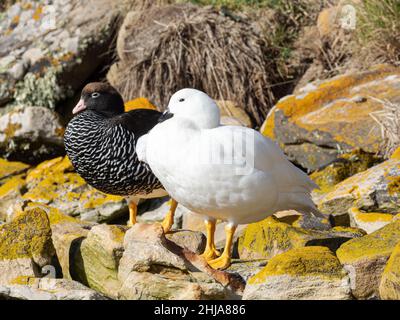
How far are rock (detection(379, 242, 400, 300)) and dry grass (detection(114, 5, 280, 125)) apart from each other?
5.39 metres

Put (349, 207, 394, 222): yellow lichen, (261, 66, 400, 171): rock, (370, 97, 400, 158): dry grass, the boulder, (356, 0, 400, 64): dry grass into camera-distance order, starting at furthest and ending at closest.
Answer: the boulder
(356, 0, 400, 64): dry grass
(261, 66, 400, 171): rock
(370, 97, 400, 158): dry grass
(349, 207, 394, 222): yellow lichen

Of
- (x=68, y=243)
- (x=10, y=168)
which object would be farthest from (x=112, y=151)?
(x=10, y=168)

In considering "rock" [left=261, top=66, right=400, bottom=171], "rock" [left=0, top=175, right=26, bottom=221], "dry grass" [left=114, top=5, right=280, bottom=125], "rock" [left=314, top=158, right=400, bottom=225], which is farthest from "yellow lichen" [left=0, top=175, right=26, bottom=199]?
"rock" [left=314, top=158, right=400, bottom=225]

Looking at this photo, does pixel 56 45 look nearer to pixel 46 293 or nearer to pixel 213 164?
pixel 213 164

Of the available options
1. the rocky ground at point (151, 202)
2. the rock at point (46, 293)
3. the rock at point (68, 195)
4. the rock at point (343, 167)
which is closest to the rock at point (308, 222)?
the rocky ground at point (151, 202)

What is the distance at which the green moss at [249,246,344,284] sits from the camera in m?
4.43

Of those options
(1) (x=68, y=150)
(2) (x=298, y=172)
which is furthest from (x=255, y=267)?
(1) (x=68, y=150)

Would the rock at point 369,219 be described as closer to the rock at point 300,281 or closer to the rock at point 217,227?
the rock at point 217,227

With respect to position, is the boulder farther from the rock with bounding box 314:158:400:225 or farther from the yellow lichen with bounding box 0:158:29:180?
the rock with bounding box 314:158:400:225

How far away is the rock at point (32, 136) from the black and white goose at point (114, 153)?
9.15 ft

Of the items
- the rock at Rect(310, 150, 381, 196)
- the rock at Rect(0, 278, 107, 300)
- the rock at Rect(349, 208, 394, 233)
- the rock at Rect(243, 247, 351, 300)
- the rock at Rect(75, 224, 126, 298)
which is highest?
the rock at Rect(0, 278, 107, 300)
